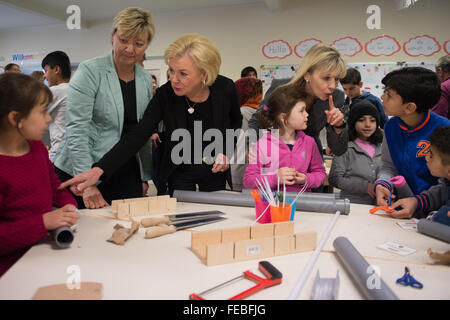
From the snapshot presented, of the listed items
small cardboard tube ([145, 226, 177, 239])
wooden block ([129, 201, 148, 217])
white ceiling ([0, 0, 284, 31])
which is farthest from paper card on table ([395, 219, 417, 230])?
white ceiling ([0, 0, 284, 31])

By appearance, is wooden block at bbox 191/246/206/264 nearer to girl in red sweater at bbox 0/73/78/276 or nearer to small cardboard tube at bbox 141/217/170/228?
small cardboard tube at bbox 141/217/170/228

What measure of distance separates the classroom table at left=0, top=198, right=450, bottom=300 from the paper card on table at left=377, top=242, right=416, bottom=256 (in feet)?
0.08

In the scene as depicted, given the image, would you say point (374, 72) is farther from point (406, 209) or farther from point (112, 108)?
point (112, 108)

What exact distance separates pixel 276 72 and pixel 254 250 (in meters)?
5.07

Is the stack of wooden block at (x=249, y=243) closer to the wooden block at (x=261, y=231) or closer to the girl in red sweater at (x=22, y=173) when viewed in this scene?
the wooden block at (x=261, y=231)

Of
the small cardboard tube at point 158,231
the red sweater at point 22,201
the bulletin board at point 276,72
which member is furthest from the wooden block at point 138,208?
the bulletin board at point 276,72

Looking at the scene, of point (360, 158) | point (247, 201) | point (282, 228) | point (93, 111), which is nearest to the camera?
point (282, 228)

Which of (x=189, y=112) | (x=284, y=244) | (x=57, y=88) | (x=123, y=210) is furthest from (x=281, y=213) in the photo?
(x=57, y=88)

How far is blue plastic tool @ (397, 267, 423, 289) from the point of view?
88 cm

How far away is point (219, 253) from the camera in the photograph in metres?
1.00

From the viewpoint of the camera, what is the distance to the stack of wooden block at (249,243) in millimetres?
1005

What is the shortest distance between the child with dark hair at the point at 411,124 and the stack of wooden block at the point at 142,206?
3.38ft
